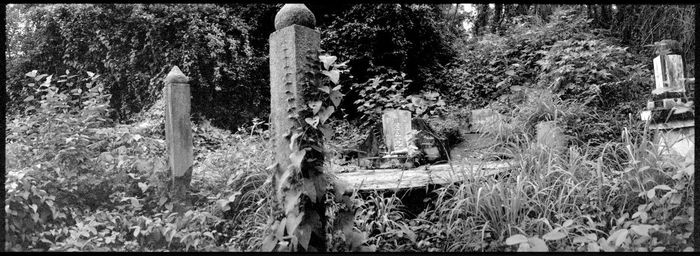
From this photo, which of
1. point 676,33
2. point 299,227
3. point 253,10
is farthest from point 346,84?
point 299,227

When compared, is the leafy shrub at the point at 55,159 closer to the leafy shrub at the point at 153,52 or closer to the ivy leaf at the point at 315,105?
the ivy leaf at the point at 315,105

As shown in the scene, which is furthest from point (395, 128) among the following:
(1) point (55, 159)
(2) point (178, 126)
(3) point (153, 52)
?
(3) point (153, 52)

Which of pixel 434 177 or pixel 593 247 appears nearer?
pixel 593 247

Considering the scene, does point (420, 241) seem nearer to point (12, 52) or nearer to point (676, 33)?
point (676, 33)

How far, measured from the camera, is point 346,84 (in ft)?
27.7

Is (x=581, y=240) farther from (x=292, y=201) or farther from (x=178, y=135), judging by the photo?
(x=178, y=135)

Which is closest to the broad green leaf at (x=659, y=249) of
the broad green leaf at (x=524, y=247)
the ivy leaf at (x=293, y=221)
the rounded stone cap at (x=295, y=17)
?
the broad green leaf at (x=524, y=247)

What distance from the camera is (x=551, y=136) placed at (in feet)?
12.3

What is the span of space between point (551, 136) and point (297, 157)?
8.53 ft

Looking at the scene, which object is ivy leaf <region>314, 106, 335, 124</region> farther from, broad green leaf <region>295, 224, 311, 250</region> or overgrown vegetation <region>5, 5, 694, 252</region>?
broad green leaf <region>295, 224, 311, 250</region>

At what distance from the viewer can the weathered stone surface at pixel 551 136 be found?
3.51 m

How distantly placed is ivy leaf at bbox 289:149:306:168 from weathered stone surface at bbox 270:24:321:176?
0.16 metres

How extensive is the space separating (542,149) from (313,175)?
1.87 metres

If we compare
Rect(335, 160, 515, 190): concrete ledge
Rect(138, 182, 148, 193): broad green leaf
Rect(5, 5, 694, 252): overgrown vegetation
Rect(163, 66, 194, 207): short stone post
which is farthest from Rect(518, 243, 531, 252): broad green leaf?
Rect(138, 182, 148, 193): broad green leaf
